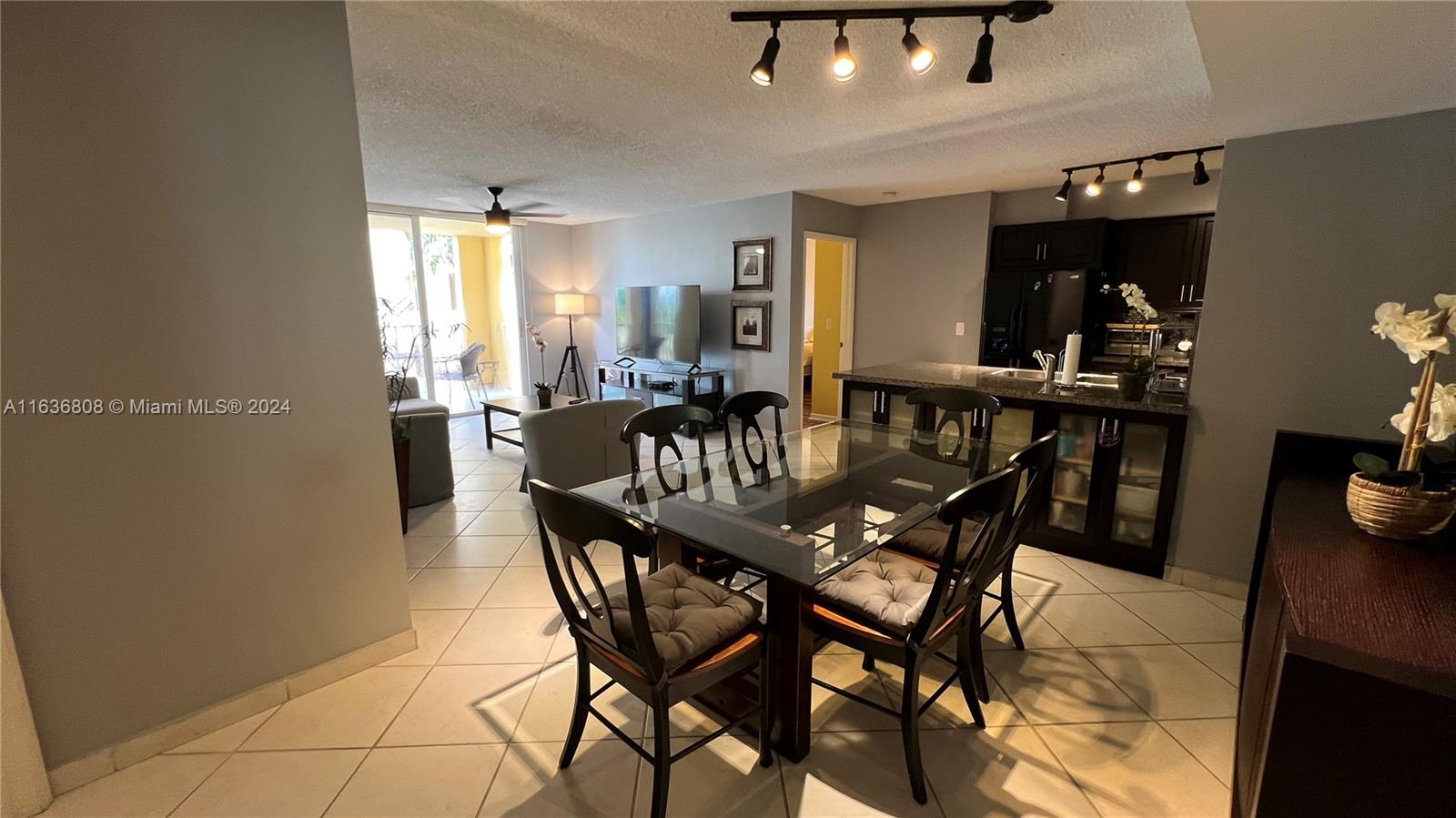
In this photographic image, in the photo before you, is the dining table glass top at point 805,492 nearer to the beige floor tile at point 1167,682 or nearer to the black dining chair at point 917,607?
the black dining chair at point 917,607

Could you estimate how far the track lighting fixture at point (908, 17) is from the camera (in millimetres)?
1726

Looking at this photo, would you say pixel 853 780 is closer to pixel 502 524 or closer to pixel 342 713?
pixel 342 713

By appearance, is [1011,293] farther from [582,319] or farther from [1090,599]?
[582,319]

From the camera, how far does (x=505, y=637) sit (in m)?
2.32

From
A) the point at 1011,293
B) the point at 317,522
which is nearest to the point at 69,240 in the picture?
the point at 317,522

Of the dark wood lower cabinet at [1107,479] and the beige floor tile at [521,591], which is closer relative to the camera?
the beige floor tile at [521,591]

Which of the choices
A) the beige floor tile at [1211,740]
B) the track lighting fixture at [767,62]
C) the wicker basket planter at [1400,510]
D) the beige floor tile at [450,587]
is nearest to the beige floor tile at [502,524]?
the beige floor tile at [450,587]

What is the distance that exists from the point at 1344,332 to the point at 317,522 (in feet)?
13.0

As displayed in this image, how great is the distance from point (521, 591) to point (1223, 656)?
2.95 meters

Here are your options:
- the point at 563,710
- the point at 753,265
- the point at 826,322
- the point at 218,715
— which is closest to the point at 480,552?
the point at 218,715

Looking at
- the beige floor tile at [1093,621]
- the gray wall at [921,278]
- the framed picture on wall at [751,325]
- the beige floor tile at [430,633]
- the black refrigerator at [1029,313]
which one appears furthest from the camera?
the framed picture on wall at [751,325]

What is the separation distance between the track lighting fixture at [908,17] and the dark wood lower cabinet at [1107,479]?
181 centimetres

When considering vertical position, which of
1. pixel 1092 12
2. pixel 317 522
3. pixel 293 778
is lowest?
pixel 293 778

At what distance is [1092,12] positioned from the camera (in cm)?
182
